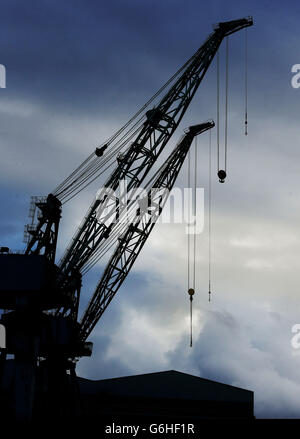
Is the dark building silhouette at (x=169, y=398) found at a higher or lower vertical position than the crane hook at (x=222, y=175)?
lower

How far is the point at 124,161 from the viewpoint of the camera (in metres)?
61.8

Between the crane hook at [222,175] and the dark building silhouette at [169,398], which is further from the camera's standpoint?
the dark building silhouette at [169,398]

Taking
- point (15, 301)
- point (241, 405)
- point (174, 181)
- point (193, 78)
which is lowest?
point (241, 405)

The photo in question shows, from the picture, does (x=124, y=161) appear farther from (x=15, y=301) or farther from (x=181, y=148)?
(x=15, y=301)

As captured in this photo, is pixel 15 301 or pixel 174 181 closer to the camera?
pixel 15 301

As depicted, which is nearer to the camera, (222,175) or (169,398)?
(222,175)

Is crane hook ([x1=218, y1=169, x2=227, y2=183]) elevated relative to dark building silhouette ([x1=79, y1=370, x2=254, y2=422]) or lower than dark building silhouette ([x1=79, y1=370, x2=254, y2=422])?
elevated

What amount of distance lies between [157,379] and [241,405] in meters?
12.1

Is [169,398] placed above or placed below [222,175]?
below

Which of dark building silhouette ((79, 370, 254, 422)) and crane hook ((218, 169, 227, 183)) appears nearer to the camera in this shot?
crane hook ((218, 169, 227, 183))

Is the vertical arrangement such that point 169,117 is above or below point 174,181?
above
